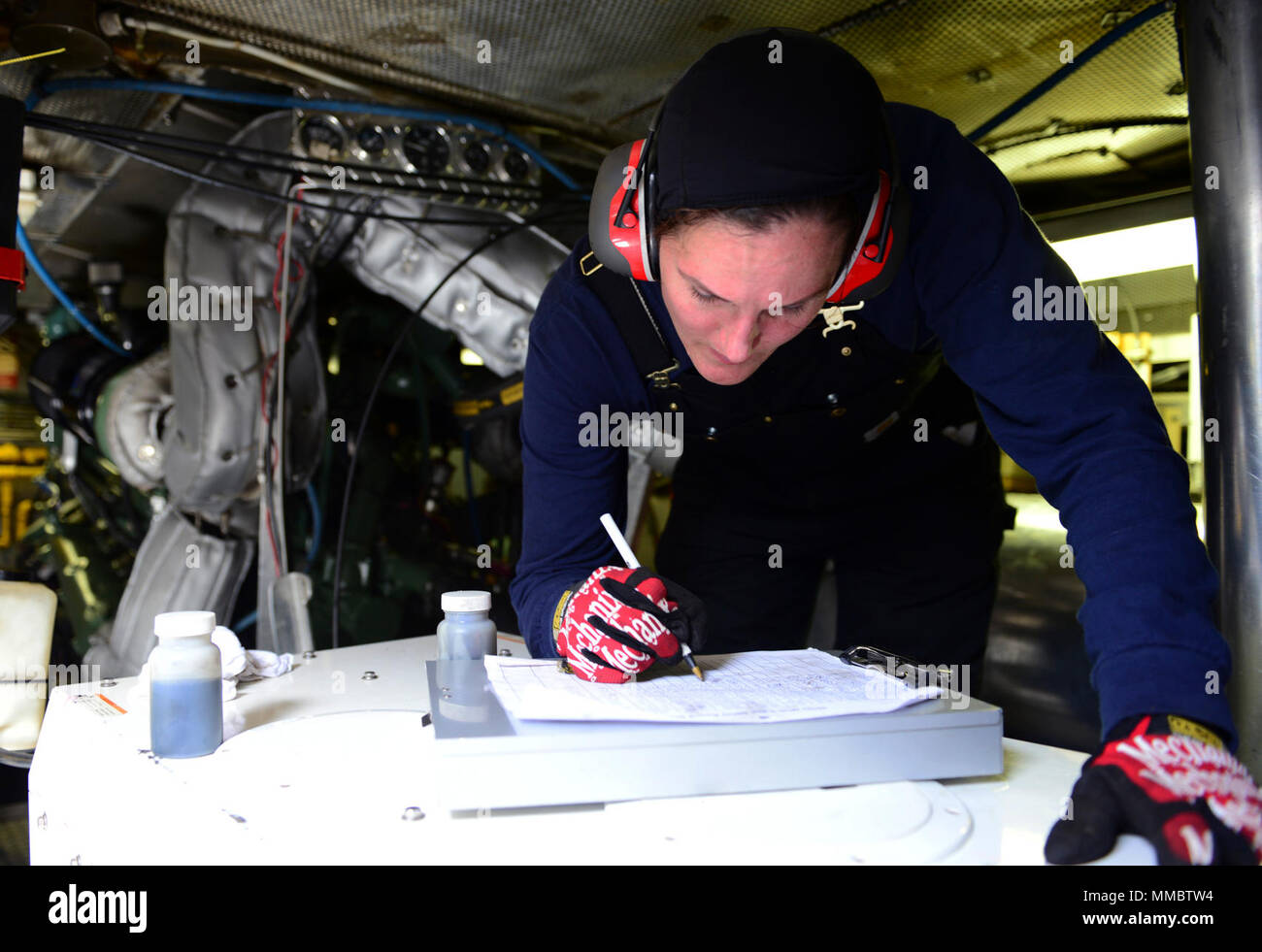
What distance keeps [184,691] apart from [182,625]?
2.5 inches

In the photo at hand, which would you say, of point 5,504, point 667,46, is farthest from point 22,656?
point 5,504

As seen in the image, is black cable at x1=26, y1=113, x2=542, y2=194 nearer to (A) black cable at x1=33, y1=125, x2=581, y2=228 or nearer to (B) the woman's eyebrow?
(A) black cable at x1=33, y1=125, x2=581, y2=228

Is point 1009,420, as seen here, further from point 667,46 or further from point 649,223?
point 667,46

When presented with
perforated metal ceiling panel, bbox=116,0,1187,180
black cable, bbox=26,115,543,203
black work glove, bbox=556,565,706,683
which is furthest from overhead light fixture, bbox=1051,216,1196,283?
black work glove, bbox=556,565,706,683

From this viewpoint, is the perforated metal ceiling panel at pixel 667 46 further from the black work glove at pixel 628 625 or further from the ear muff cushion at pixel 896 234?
the black work glove at pixel 628 625

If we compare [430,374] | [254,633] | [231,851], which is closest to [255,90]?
[430,374]

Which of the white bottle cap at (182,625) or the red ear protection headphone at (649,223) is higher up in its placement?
the red ear protection headphone at (649,223)

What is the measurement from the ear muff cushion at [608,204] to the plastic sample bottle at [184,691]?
503 mm

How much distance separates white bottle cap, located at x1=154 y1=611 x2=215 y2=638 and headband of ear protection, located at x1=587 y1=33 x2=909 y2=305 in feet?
1.64

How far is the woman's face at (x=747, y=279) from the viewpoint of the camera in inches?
31.2

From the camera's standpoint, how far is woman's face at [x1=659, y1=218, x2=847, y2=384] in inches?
31.2

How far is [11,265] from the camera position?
3.54 ft

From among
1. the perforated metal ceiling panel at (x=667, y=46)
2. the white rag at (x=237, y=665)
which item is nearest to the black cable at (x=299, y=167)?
the perforated metal ceiling panel at (x=667, y=46)


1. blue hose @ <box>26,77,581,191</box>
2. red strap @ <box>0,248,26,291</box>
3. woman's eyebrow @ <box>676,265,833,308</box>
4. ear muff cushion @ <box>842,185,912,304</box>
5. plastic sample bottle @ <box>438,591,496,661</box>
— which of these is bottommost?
plastic sample bottle @ <box>438,591,496,661</box>
